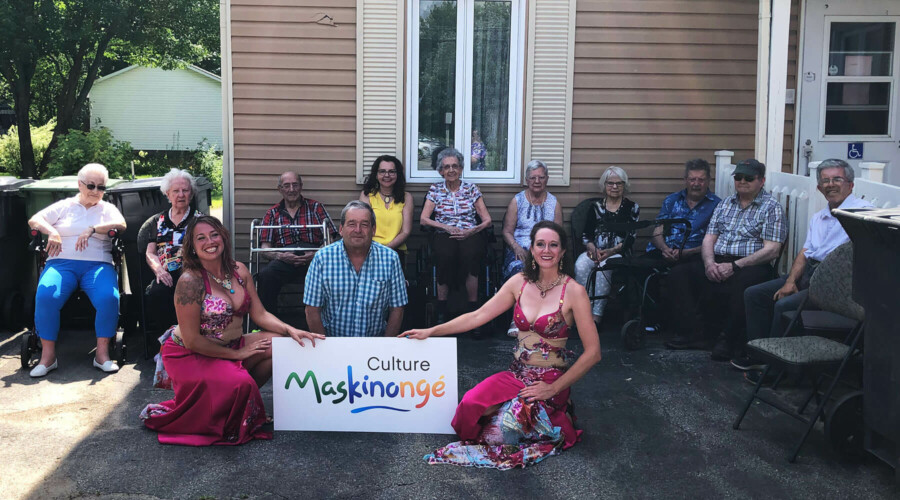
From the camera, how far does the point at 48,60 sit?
2711 centimetres

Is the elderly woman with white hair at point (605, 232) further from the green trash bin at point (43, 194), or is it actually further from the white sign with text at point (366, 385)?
the green trash bin at point (43, 194)

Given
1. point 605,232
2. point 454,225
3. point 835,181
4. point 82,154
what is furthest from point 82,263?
point 82,154

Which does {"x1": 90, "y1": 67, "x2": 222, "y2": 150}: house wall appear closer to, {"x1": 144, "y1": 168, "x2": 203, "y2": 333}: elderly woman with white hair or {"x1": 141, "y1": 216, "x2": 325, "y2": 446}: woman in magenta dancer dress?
{"x1": 144, "y1": 168, "x2": 203, "y2": 333}: elderly woman with white hair

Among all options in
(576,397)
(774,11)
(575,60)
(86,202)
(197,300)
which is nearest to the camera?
(197,300)

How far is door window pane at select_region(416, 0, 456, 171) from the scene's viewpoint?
24.3 ft

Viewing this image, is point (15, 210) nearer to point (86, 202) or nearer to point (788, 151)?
point (86, 202)

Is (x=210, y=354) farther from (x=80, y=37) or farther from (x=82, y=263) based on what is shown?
(x=80, y=37)

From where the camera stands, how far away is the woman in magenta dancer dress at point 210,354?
4.41 meters

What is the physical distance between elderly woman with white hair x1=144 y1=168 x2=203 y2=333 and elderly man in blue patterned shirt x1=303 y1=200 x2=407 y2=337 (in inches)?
60.9

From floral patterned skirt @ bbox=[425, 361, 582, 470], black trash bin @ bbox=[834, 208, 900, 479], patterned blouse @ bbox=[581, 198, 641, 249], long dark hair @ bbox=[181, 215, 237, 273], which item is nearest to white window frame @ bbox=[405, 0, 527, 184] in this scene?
patterned blouse @ bbox=[581, 198, 641, 249]

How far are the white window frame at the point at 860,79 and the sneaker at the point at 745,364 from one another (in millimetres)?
2552

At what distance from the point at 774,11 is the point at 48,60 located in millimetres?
25690

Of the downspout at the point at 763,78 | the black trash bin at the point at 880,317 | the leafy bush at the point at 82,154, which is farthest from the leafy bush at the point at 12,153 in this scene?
the black trash bin at the point at 880,317

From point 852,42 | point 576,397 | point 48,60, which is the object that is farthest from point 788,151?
point 48,60
